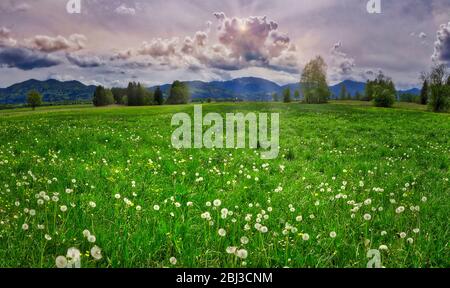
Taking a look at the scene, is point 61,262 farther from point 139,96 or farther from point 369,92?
point 369,92

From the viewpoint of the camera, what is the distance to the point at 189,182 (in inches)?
235

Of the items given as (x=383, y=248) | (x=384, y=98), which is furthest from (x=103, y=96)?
(x=384, y=98)

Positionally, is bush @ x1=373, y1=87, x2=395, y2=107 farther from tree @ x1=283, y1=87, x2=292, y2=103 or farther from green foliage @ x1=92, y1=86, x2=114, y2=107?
green foliage @ x1=92, y1=86, x2=114, y2=107

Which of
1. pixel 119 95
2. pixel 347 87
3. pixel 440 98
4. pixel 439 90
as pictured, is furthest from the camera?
pixel 347 87

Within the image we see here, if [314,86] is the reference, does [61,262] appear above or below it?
below

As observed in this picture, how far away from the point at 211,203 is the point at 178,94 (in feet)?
28.8

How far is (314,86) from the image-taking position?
20.2 m

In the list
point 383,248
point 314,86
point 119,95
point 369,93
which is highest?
point 369,93

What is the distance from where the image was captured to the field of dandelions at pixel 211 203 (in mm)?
3520

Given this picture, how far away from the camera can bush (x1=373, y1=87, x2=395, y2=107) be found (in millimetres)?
26450

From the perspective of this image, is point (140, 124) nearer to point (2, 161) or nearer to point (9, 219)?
point (2, 161)

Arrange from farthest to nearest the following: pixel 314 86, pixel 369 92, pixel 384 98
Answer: pixel 369 92, pixel 384 98, pixel 314 86
